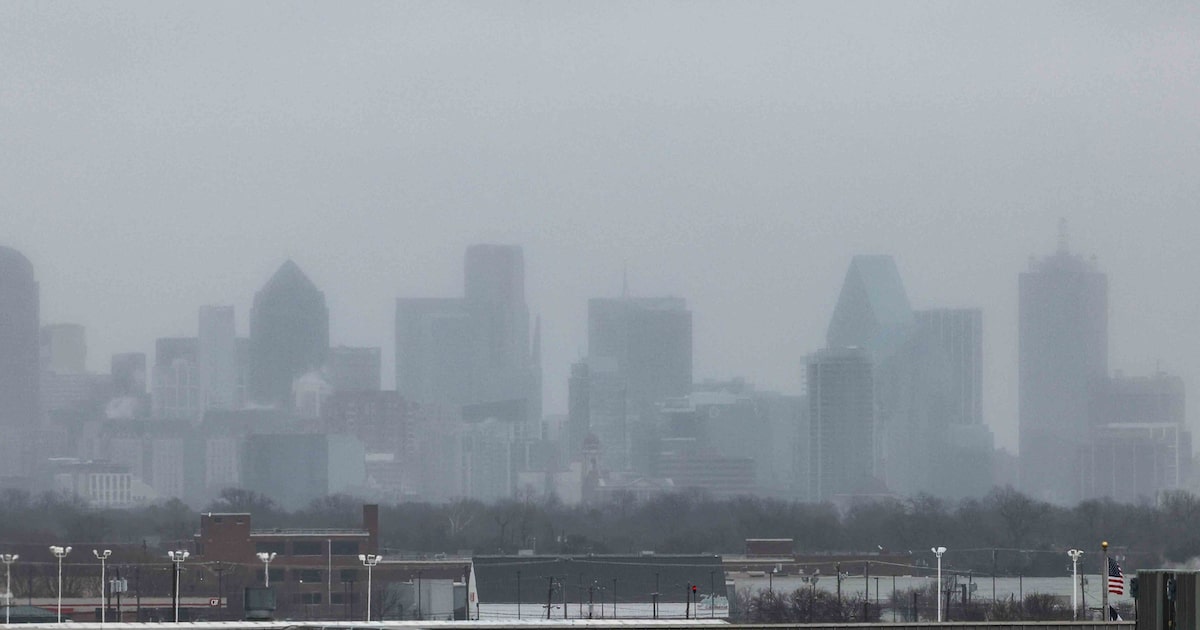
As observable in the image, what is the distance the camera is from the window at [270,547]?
16388 centimetres

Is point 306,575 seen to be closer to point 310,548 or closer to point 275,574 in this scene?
point 275,574

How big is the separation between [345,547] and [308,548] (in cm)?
435

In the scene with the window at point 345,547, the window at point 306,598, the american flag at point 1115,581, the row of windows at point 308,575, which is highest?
the american flag at point 1115,581

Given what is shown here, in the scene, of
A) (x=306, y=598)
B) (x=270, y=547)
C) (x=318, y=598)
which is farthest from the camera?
(x=270, y=547)

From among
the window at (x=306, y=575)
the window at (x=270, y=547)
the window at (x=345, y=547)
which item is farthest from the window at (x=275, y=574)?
the window at (x=345, y=547)

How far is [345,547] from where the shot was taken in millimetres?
170375

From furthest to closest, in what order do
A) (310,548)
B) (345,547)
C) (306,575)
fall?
(345,547)
(310,548)
(306,575)

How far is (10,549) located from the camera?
605 ft

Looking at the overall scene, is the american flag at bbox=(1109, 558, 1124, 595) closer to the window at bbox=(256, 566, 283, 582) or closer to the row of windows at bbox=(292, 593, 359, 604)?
the row of windows at bbox=(292, 593, 359, 604)

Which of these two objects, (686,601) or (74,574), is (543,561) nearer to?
(686,601)

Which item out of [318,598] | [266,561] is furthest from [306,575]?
[266,561]

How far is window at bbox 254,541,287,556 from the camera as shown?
538 feet

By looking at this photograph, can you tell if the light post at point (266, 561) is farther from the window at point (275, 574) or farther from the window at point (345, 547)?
the window at point (345, 547)

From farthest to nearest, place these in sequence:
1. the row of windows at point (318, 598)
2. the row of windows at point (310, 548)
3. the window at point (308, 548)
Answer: the window at point (308, 548)
the row of windows at point (310, 548)
the row of windows at point (318, 598)
